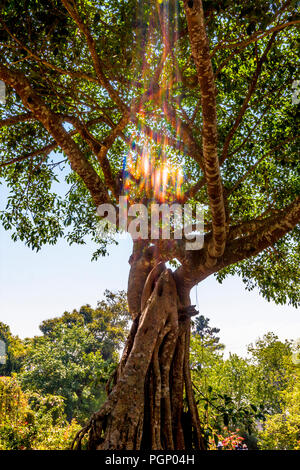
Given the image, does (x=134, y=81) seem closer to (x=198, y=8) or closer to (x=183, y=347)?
(x=198, y=8)

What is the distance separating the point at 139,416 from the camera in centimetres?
324

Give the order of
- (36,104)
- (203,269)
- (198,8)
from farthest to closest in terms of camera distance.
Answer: (203,269) → (36,104) → (198,8)

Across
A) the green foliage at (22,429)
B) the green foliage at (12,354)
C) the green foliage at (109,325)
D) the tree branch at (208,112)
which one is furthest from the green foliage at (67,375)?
the tree branch at (208,112)

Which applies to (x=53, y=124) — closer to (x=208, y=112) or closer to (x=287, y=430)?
(x=208, y=112)

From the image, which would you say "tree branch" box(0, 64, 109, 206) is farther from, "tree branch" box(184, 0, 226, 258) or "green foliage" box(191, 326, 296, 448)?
"green foliage" box(191, 326, 296, 448)

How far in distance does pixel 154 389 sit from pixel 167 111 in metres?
4.40

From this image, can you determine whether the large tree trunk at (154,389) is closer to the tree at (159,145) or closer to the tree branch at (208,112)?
the tree at (159,145)

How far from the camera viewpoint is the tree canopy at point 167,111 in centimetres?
397

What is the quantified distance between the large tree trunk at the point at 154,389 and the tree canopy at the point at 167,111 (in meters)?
0.88

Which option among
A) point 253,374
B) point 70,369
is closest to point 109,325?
point 70,369

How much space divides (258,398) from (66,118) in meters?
20.3

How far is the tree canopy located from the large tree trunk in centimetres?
88
